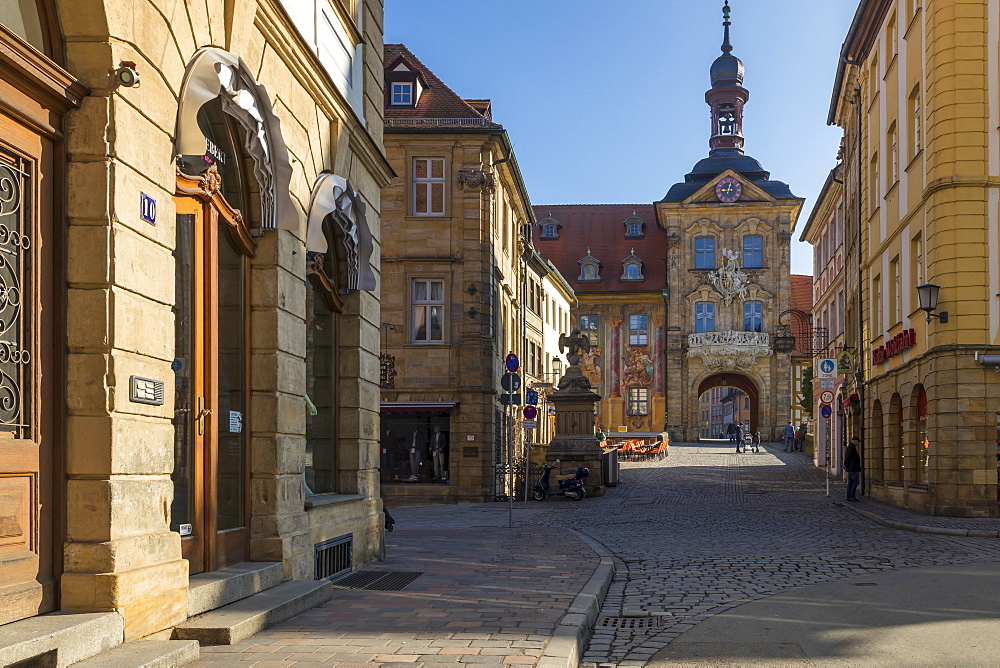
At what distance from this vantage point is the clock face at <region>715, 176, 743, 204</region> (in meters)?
73.0

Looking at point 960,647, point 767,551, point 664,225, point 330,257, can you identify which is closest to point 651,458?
point 664,225

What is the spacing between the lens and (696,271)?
7388cm

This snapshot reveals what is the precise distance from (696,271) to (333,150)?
63396mm

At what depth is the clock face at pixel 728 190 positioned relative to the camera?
73.0 m

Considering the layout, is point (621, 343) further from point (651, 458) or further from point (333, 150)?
point (333, 150)

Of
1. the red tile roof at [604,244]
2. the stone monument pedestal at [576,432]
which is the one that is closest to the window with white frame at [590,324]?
the red tile roof at [604,244]

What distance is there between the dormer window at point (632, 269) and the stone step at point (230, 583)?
68.7 metres

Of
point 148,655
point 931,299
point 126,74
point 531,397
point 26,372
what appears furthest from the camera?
point 531,397

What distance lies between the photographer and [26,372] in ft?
20.7

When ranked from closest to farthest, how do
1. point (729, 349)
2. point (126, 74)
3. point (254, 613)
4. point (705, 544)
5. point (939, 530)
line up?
1. point (126, 74)
2. point (254, 613)
3. point (705, 544)
4. point (939, 530)
5. point (729, 349)

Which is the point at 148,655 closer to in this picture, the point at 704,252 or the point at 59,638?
the point at 59,638

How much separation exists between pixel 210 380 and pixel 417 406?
81.1ft

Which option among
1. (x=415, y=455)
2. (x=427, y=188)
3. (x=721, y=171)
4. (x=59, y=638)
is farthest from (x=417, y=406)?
(x=721, y=171)

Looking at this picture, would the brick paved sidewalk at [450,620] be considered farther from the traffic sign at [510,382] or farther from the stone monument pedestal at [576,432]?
the stone monument pedestal at [576,432]
